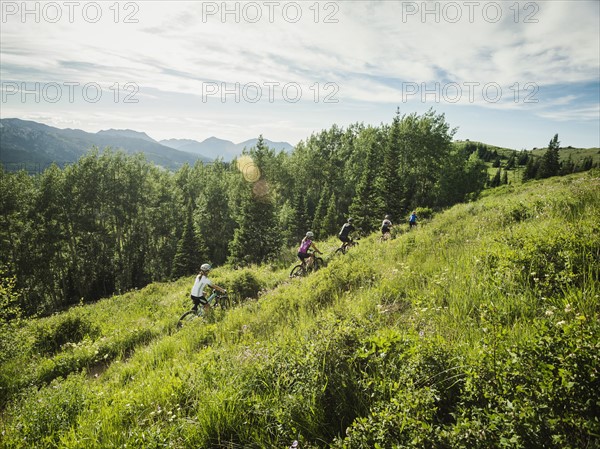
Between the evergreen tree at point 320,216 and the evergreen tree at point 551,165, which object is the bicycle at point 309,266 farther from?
the evergreen tree at point 551,165

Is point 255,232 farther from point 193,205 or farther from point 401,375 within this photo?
point 193,205

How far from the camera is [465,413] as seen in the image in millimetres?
2621

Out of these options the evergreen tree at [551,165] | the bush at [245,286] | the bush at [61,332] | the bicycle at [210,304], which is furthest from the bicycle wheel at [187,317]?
the evergreen tree at [551,165]

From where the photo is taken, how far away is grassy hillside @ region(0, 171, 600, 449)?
2.32 metres

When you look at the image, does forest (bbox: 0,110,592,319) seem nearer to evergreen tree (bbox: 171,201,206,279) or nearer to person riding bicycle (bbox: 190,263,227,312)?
evergreen tree (bbox: 171,201,206,279)

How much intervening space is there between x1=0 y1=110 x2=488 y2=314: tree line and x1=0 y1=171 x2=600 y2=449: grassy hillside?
25.7 metres

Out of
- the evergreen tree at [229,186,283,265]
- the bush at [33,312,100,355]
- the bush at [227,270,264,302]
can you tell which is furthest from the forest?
the bush at [33,312,100,355]

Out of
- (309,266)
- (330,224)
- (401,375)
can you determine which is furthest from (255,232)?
(401,375)

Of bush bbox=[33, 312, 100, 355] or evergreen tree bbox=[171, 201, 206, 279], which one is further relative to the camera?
evergreen tree bbox=[171, 201, 206, 279]

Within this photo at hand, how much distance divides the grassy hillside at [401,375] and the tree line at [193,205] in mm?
25662

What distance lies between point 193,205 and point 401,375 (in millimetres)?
67096

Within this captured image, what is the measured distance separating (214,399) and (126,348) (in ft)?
23.8

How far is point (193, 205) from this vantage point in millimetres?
65250

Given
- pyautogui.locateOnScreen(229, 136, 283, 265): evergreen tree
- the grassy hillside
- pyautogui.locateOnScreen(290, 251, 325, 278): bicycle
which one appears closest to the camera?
the grassy hillside
